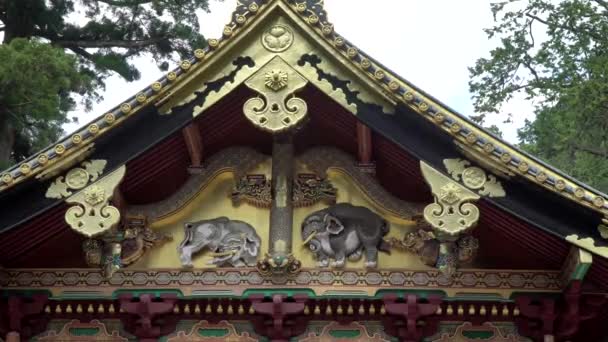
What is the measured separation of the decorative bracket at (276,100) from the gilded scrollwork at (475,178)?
1.61 meters

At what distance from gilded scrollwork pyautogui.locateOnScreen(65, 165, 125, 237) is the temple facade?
0.01 m

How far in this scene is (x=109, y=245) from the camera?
12.2 meters

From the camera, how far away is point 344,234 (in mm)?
12617

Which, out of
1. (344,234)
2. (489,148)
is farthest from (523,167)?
(344,234)

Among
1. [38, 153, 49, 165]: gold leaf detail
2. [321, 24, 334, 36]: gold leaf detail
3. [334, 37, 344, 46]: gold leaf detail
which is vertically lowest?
[38, 153, 49, 165]: gold leaf detail

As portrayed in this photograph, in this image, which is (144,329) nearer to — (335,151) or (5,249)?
(5,249)

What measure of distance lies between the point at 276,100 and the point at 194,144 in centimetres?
131

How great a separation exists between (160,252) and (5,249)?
161 centimetres

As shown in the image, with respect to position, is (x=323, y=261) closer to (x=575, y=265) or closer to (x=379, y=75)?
(x=379, y=75)

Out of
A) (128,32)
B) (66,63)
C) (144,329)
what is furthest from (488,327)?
(128,32)

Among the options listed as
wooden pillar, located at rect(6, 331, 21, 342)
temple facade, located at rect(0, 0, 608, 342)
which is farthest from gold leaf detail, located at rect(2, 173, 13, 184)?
wooden pillar, located at rect(6, 331, 21, 342)

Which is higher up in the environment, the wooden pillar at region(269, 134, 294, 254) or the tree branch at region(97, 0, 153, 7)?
the tree branch at region(97, 0, 153, 7)

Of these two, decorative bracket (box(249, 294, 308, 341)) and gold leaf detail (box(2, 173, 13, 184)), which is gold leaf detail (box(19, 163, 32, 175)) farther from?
decorative bracket (box(249, 294, 308, 341))

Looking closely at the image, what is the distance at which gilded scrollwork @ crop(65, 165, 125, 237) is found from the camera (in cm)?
1166
